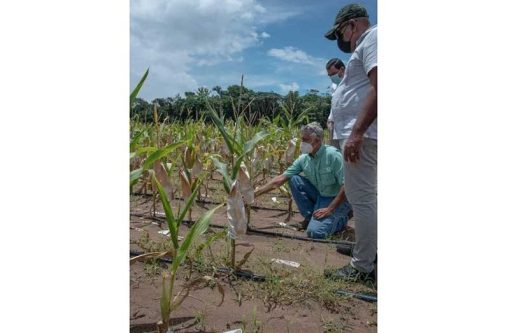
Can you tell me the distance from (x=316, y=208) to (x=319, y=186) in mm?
94

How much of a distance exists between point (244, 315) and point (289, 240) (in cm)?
65

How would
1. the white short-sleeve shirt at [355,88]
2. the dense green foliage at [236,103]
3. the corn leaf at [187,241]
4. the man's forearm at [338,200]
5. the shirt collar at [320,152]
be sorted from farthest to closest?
the shirt collar at [320,152], the man's forearm at [338,200], the dense green foliage at [236,103], the white short-sleeve shirt at [355,88], the corn leaf at [187,241]

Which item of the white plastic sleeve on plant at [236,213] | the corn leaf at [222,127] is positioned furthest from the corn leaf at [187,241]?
the corn leaf at [222,127]

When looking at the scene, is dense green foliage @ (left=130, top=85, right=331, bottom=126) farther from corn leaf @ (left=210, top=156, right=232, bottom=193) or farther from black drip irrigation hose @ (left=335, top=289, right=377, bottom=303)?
black drip irrigation hose @ (left=335, top=289, right=377, bottom=303)

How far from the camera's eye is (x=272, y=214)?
1.96 meters

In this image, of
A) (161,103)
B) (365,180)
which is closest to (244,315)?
(365,180)

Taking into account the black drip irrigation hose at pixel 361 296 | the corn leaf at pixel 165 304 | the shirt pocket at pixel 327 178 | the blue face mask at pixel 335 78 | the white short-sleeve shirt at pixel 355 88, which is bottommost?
the black drip irrigation hose at pixel 361 296

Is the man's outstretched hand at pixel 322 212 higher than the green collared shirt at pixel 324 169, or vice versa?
the green collared shirt at pixel 324 169

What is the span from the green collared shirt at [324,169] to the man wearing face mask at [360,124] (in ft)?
1.71

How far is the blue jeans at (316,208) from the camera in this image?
1.54 meters

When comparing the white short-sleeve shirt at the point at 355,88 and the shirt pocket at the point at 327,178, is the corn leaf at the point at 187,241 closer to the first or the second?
the white short-sleeve shirt at the point at 355,88

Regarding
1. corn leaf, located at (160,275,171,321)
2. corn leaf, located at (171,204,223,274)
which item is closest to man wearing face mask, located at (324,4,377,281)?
corn leaf, located at (171,204,223,274)
